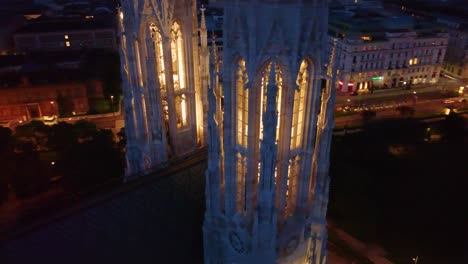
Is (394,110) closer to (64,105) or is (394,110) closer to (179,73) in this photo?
(179,73)

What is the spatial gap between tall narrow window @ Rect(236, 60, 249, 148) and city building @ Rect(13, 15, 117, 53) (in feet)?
337

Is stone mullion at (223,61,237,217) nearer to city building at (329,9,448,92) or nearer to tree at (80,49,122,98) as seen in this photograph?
tree at (80,49,122,98)

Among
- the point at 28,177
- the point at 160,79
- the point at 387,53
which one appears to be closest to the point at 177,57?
the point at 160,79

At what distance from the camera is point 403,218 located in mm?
53969

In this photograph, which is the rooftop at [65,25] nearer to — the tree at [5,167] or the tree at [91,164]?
the tree at [5,167]

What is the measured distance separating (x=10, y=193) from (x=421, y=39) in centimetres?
10513

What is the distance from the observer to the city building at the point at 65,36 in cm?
10856

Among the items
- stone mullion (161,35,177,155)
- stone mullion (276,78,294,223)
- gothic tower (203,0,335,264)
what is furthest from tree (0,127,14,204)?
stone mullion (276,78,294,223)

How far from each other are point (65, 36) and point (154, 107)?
89491mm

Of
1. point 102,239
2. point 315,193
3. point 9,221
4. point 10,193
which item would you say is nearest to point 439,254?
point 315,193

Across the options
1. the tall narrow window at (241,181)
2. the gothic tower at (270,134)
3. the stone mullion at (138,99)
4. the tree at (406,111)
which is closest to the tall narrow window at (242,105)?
the gothic tower at (270,134)

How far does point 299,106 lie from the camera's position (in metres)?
20.7

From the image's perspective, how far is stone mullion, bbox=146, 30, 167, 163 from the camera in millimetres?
32719

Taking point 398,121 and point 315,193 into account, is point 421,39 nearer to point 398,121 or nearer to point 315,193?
point 398,121
